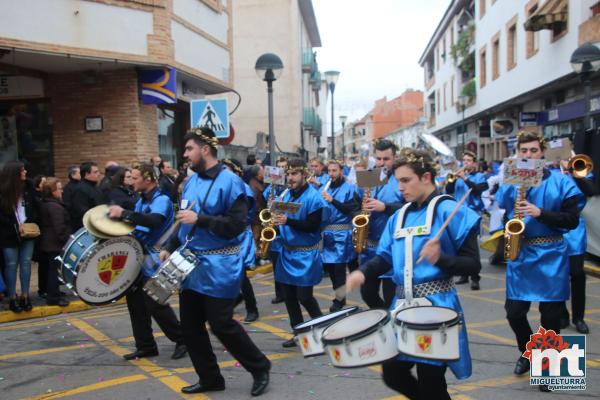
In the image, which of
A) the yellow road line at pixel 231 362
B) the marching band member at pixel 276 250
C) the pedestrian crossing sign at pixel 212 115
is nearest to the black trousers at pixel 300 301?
the yellow road line at pixel 231 362

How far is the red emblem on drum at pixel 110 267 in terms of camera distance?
5.34 m

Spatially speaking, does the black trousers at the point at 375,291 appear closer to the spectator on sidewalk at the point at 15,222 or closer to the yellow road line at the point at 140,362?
the yellow road line at the point at 140,362

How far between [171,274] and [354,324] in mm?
1882

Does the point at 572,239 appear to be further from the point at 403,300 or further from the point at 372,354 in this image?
the point at 372,354

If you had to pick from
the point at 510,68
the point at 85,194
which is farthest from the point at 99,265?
the point at 510,68

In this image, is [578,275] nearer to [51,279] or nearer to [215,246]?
[215,246]

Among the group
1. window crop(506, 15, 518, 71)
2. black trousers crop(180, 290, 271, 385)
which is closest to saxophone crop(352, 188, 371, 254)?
black trousers crop(180, 290, 271, 385)

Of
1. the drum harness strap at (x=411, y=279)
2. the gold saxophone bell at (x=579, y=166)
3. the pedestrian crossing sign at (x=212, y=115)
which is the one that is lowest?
the drum harness strap at (x=411, y=279)

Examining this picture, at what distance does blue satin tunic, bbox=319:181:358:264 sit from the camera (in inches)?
298

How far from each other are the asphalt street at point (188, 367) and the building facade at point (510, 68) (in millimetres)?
12476

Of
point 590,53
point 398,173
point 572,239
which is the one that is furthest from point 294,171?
point 590,53

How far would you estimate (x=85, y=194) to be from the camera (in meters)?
8.99

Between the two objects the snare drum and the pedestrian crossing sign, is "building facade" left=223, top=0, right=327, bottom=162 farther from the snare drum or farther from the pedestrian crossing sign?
the snare drum

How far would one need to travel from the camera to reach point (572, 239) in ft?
21.8
